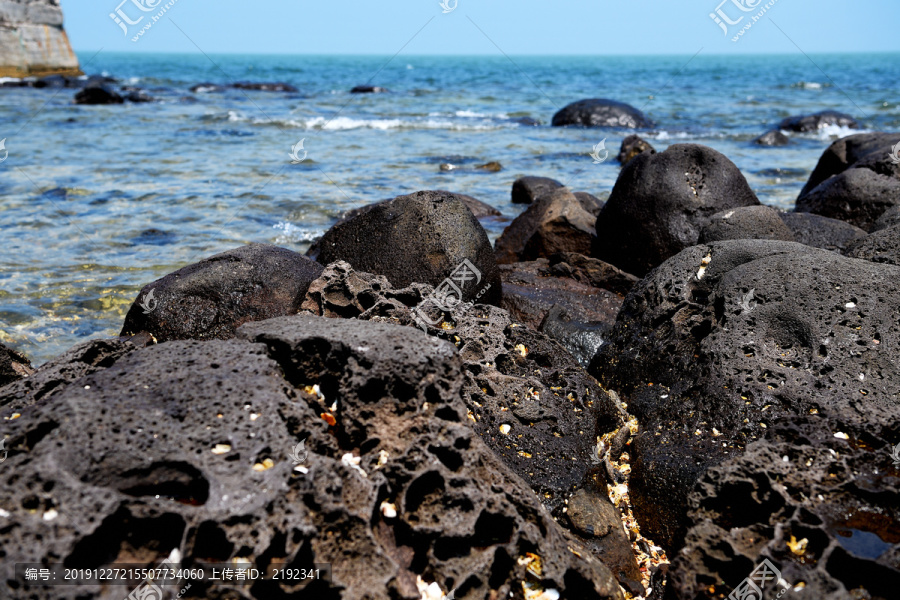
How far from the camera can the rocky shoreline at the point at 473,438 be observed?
2051 mm

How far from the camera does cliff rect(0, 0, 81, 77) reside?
29.5 meters

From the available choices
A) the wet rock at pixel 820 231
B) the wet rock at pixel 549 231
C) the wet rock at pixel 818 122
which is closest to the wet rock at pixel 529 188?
the wet rock at pixel 549 231

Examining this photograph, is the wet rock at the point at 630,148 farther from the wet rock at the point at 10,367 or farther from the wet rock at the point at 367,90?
the wet rock at the point at 367,90

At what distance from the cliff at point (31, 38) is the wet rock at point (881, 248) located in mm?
33572

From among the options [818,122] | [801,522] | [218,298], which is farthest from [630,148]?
[801,522]

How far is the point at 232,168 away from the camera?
12.8 metres

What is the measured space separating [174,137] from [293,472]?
54.0 feet

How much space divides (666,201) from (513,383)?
3.95 m

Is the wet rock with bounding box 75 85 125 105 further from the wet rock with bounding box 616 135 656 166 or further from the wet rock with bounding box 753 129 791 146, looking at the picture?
the wet rock with bounding box 753 129 791 146

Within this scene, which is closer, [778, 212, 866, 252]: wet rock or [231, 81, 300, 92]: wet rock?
[778, 212, 866, 252]: wet rock

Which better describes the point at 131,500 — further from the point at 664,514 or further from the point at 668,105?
the point at 668,105

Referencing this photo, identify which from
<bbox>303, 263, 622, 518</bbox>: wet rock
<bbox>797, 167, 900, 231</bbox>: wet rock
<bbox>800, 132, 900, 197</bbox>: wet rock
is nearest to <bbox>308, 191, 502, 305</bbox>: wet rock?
<bbox>303, 263, 622, 518</bbox>: wet rock

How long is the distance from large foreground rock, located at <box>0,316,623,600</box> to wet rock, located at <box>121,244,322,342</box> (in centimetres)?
176

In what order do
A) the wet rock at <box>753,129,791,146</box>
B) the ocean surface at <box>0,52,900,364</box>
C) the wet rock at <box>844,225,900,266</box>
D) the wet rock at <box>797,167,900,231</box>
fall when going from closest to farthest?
the wet rock at <box>844,225,900,266</box> < the ocean surface at <box>0,52,900,364</box> < the wet rock at <box>797,167,900,231</box> < the wet rock at <box>753,129,791,146</box>
